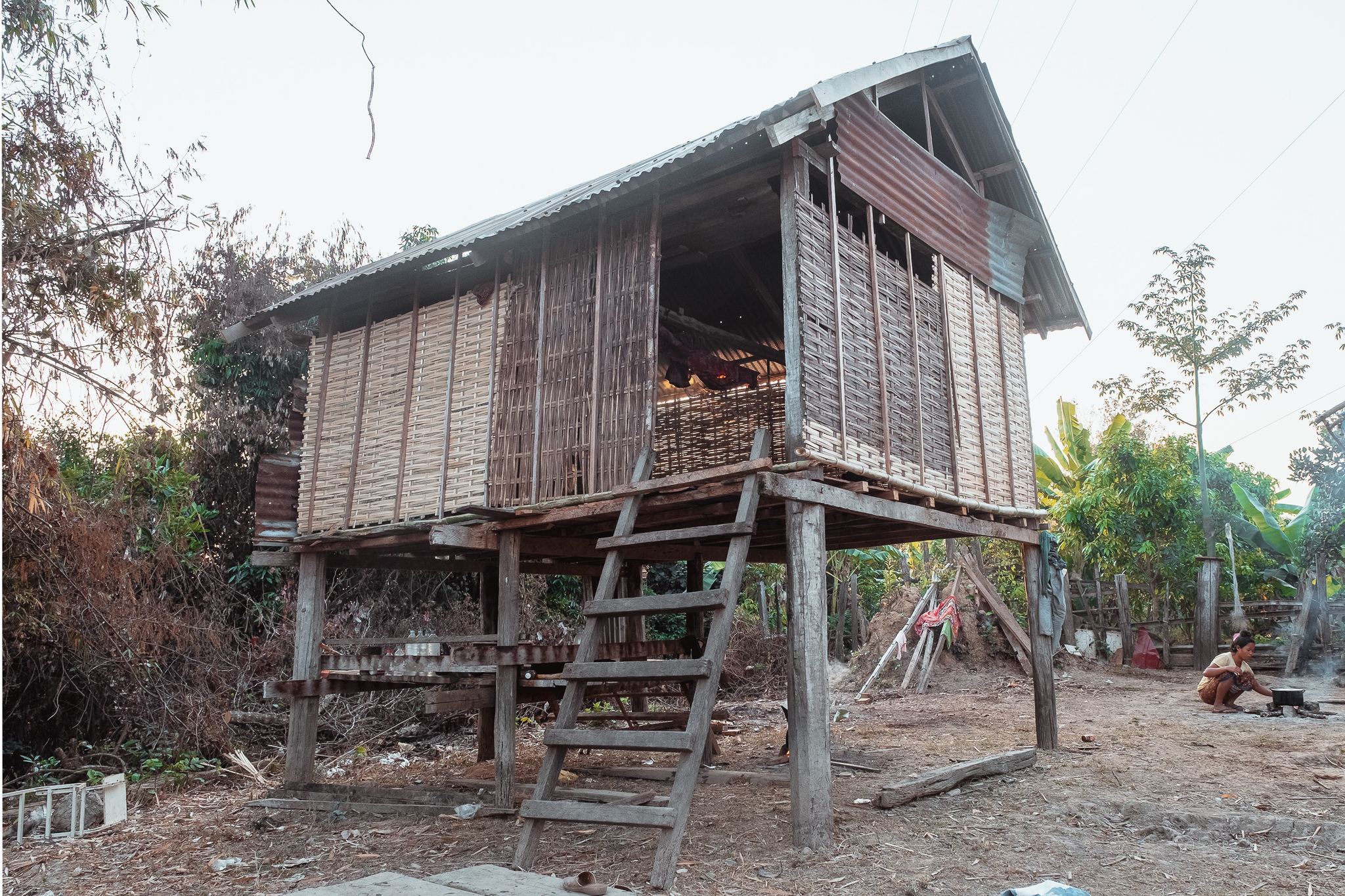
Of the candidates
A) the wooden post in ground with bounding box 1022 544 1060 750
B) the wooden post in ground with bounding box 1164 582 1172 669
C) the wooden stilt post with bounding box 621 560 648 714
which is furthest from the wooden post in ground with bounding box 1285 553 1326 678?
the wooden stilt post with bounding box 621 560 648 714

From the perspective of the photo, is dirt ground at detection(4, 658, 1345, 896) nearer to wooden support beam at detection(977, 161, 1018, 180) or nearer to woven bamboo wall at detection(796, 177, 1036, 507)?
woven bamboo wall at detection(796, 177, 1036, 507)

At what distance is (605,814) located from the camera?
5.19 m

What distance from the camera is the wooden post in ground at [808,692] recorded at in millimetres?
5883

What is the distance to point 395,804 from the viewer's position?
25.4 feet

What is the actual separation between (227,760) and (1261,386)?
60.7 ft

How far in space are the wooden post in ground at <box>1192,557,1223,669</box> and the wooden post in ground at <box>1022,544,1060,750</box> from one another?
8024 mm

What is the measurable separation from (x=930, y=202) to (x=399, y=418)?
202 inches

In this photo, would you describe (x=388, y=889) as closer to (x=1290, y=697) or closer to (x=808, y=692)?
(x=808, y=692)

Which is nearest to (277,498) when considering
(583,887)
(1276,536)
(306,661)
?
(306,661)

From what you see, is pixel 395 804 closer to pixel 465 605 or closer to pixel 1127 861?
pixel 1127 861

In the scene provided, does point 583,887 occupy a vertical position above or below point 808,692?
below

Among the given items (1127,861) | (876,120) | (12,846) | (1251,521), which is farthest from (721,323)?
(1251,521)

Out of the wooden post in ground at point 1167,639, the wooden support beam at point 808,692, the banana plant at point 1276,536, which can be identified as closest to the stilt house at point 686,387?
the wooden support beam at point 808,692

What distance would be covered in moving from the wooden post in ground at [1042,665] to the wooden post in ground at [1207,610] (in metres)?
8.02
